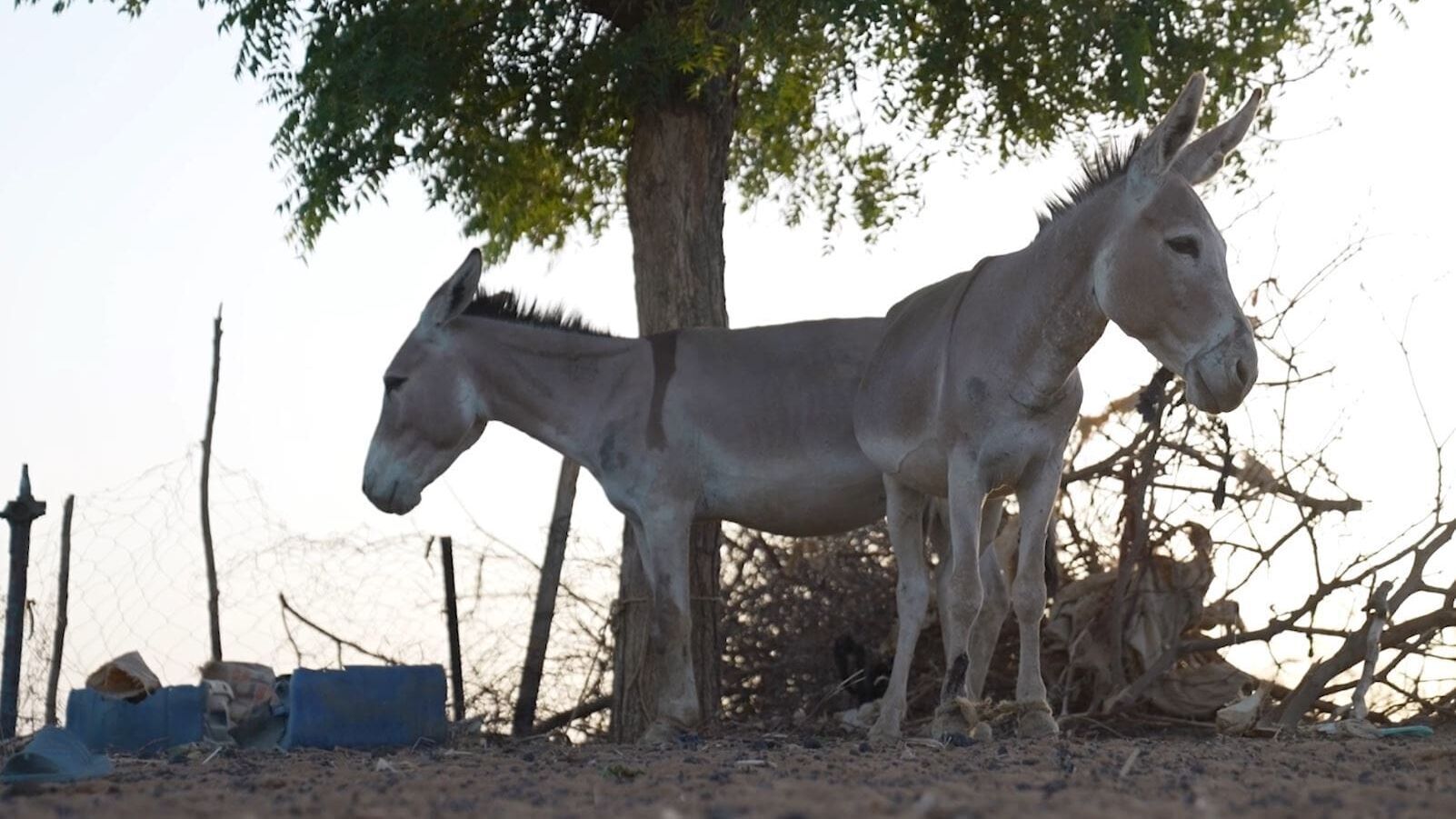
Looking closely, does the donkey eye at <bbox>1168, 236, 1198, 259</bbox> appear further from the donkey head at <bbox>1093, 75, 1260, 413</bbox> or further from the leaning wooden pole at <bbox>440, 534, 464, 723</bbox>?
the leaning wooden pole at <bbox>440, 534, 464, 723</bbox>

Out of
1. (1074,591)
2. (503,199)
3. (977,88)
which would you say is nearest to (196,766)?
(1074,591)

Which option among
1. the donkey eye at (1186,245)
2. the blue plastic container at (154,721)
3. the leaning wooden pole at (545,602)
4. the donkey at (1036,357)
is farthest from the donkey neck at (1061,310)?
the blue plastic container at (154,721)

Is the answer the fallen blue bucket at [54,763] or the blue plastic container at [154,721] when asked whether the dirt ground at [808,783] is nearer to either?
the fallen blue bucket at [54,763]

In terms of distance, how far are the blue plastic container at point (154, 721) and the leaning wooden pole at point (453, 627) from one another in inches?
60.5

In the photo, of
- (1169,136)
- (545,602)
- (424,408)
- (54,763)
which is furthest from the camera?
(545,602)

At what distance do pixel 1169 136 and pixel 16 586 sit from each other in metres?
5.89

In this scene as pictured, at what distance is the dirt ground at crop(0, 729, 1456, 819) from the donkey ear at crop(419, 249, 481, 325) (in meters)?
2.29

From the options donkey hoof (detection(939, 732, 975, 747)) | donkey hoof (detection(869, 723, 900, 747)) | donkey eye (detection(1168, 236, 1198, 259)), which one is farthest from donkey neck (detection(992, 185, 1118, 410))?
donkey hoof (detection(869, 723, 900, 747))

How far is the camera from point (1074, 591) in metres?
8.81

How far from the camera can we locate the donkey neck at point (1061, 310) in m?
6.62

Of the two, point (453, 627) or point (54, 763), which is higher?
point (453, 627)

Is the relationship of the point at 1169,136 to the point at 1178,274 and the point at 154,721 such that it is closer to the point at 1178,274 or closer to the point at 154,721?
the point at 1178,274

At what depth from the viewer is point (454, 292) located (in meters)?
8.43

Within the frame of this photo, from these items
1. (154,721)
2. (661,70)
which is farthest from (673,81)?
(154,721)
